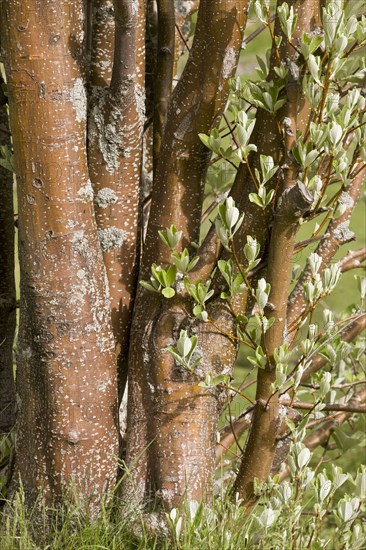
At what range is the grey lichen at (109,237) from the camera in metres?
2.60

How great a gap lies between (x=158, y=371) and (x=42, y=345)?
1.28 feet

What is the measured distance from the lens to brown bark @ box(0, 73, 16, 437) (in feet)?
9.64

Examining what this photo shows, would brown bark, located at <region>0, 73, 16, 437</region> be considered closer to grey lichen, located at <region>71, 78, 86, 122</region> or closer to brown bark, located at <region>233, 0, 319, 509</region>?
grey lichen, located at <region>71, 78, 86, 122</region>

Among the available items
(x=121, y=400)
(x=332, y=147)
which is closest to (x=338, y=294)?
(x=121, y=400)

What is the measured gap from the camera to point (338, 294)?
850cm

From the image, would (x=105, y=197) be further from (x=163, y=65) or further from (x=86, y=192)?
(x=163, y=65)

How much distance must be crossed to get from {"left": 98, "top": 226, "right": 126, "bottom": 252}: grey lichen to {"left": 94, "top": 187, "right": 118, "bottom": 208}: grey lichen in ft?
0.29

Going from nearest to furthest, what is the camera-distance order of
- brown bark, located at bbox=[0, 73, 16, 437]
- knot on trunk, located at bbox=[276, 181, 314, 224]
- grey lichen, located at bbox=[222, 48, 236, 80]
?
knot on trunk, located at bbox=[276, 181, 314, 224], grey lichen, located at bbox=[222, 48, 236, 80], brown bark, located at bbox=[0, 73, 16, 437]

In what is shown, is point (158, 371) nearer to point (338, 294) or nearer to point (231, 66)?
point (231, 66)

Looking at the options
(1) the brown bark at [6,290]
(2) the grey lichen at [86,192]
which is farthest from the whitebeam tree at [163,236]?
(1) the brown bark at [6,290]

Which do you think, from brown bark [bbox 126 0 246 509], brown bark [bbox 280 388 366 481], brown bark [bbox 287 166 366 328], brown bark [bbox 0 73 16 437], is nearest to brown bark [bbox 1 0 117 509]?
brown bark [bbox 126 0 246 509]

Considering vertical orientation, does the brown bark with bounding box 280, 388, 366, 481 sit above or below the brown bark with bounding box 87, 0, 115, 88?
below

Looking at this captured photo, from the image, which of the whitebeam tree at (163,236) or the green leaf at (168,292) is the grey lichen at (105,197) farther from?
Result: the green leaf at (168,292)

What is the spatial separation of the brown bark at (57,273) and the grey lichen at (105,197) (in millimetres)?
167
